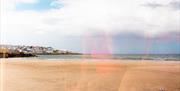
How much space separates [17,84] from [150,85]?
13.0 feet

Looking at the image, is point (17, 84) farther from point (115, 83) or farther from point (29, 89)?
point (115, 83)

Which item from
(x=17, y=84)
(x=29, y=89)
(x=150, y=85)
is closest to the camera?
(x=29, y=89)

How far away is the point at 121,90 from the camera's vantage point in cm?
964

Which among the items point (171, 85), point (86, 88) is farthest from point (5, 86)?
point (171, 85)

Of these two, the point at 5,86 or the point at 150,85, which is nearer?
the point at 5,86

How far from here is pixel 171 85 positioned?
1089 cm

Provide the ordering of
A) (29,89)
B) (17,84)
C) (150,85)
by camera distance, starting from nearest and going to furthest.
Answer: (29,89) < (17,84) < (150,85)

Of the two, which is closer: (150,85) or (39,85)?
(39,85)

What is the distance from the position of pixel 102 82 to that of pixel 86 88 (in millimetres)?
1422

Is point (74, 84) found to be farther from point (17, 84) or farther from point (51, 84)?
point (17, 84)

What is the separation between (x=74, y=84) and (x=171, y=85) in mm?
3062

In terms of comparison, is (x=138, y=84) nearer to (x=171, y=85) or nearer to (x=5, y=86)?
(x=171, y=85)

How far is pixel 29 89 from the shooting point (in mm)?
9125

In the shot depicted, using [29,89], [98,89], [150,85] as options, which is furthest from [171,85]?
[29,89]
